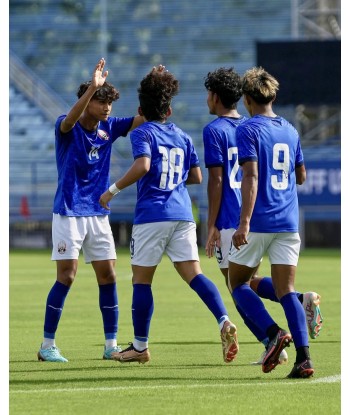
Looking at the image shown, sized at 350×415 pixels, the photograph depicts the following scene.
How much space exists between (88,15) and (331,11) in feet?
31.4

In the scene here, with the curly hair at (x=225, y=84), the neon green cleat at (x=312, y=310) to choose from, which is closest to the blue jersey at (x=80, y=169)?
the curly hair at (x=225, y=84)

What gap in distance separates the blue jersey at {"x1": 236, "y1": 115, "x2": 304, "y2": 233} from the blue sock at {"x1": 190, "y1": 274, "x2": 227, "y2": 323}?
25.3 inches

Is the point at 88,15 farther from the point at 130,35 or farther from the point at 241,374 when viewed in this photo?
the point at 241,374

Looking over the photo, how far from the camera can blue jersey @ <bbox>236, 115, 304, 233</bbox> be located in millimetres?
7473

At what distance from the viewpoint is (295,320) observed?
7.39 m

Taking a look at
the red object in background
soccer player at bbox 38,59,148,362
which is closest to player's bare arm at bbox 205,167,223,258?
soccer player at bbox 38,59,148,362

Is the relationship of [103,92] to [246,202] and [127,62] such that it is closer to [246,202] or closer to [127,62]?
[246,202]

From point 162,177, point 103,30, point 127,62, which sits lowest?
point 162,177

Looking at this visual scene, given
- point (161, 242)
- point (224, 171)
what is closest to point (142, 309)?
point (161, 242)

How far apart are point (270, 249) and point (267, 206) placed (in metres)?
0.29

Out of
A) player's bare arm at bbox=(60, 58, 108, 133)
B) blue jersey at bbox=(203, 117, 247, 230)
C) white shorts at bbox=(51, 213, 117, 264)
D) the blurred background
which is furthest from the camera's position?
the blurred background

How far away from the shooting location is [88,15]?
42.9 metres

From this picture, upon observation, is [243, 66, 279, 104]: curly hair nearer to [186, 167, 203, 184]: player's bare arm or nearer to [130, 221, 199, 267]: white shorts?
[186, 167, 203, 184]: player's bare arm
